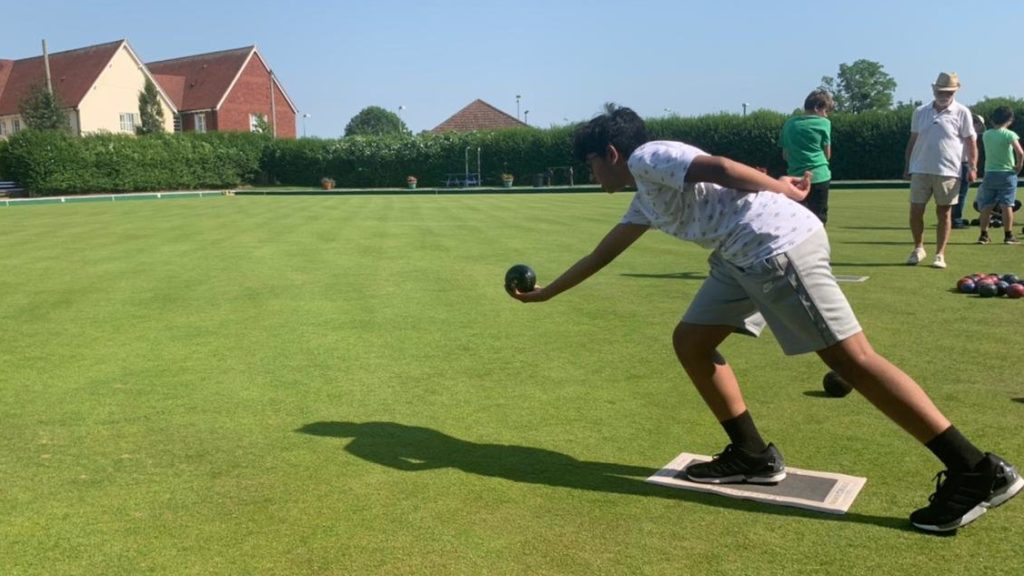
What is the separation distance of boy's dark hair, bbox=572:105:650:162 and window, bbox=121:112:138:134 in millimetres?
72837

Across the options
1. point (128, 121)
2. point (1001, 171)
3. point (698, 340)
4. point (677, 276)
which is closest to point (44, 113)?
point (128, 121)

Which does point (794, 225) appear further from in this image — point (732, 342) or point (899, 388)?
point (732, 342)

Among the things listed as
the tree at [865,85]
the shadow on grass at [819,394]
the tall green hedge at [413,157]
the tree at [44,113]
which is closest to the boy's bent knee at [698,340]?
the shadow on grass at [819,394]

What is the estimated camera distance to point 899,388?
10.4 feet

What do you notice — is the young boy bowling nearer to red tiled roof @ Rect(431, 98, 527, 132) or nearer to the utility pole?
red tiled roof @ Rect(431, 98, 527, 132)

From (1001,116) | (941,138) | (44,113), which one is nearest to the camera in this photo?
(941,138)

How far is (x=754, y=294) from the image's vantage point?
3.39 m

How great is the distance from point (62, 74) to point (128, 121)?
6393 millimetres

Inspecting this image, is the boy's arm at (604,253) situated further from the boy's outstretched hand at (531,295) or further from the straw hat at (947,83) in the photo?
the straw hat at (947,83)

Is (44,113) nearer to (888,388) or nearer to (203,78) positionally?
(203,78)

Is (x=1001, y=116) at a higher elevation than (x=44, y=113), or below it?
below

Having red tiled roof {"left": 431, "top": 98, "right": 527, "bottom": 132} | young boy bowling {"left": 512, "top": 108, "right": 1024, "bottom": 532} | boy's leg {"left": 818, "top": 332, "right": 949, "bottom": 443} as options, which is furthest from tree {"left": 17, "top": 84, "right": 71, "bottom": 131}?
boy's leg {"left": 818, "top": 332, "right": 949, "bottom": 443}

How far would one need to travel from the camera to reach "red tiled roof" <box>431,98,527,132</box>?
68.6 metres

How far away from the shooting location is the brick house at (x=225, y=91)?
69.9m
